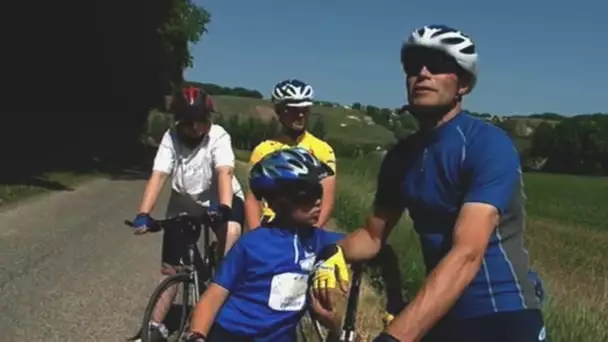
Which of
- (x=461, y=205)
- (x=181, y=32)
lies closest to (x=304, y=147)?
(x=461, y=205)

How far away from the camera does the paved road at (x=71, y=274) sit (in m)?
8.49

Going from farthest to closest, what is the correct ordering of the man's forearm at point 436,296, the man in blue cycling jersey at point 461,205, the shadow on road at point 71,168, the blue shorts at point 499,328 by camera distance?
Result: the shadow on road at point 71,168 < the blue shorts at point 499,328 < the man in blue cycling jersey at point 461,205 < the man's forearm at point 436,296

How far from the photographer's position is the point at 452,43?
3221 mm

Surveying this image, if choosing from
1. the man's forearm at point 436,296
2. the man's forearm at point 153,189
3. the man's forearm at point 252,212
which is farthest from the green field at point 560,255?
the man's forearm at point 436,296

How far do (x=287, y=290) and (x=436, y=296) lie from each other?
4.73 feet

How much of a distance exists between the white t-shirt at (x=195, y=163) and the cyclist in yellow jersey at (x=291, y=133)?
0.28 m

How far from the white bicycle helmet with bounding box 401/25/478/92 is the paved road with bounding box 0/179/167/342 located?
17.8ft

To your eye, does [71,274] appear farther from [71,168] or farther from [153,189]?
[71,168]

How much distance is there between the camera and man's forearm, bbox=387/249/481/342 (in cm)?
284

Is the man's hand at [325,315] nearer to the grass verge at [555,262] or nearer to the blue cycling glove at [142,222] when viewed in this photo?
Result: the grass verge at [555,262]

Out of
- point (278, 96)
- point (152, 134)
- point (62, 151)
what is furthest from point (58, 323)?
point (152, 134)

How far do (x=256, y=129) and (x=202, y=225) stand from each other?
223ft

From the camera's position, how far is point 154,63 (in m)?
42.1

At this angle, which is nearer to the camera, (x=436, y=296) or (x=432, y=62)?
(x=436, y=296)
